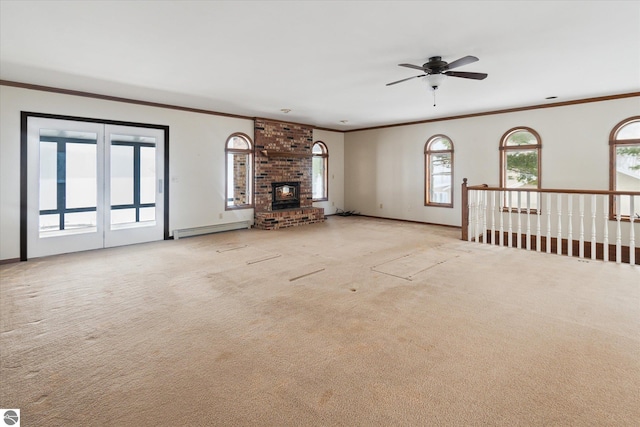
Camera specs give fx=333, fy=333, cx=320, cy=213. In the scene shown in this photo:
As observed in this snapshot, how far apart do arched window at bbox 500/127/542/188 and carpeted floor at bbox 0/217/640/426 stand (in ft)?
9.19

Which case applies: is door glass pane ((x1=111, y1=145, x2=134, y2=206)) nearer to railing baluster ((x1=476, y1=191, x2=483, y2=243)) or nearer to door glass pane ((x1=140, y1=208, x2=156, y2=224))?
door glass pane ((x1=140, y1=208, x2=156, y2=224))

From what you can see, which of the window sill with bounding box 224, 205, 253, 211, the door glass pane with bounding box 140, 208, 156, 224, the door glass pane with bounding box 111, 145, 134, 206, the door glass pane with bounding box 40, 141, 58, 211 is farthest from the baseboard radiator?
the door glass pane with bounding box 40, 141, 58, 211

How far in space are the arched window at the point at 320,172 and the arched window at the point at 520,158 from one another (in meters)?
4.82

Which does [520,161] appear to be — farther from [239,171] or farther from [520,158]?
[239,171]

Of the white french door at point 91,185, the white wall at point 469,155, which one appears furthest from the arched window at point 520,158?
the white french door at point 91,185

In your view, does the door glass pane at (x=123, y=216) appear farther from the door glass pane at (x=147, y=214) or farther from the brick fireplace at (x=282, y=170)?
the brick fireplace at (x=282, y=170)

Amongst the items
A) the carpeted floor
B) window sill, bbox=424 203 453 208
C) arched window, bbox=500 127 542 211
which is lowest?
the carpeted floor

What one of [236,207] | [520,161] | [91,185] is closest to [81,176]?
[91,185]

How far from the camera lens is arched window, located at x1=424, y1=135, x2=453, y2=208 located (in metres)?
8.22

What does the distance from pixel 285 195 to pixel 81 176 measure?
4485 mm

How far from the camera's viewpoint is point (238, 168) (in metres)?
7.93

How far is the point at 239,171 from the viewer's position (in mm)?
7957

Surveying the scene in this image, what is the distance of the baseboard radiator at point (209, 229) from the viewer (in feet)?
22.3

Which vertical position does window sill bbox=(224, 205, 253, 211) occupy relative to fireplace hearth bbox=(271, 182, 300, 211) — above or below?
below
